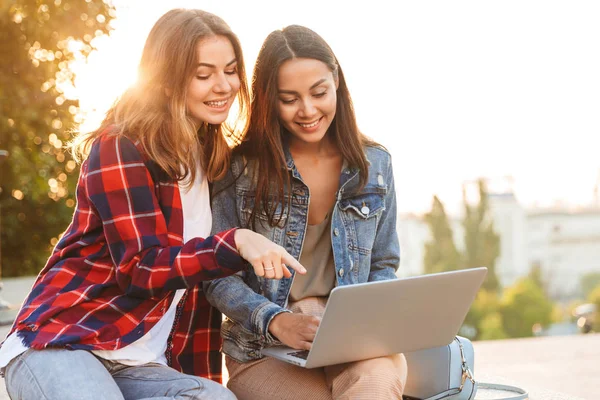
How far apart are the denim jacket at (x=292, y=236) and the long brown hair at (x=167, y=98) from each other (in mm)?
230

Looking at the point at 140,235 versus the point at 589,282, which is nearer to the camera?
the point at 140,235

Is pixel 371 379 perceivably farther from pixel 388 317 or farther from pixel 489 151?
pixel 489 151

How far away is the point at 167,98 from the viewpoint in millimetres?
2006

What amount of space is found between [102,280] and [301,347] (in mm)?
477

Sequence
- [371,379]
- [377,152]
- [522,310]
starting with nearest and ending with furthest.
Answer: [371,379], [377,152], [522,310]

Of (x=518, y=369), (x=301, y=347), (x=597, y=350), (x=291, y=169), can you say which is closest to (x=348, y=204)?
(x=291, y=169)

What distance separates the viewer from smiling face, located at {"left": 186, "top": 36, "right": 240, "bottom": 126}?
6.57 ft

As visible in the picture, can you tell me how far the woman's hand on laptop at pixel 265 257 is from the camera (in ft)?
5.42

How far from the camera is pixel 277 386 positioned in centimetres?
208

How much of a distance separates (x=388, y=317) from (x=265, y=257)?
0.34 meters

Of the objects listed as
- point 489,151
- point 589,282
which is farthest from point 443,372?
point 589,282

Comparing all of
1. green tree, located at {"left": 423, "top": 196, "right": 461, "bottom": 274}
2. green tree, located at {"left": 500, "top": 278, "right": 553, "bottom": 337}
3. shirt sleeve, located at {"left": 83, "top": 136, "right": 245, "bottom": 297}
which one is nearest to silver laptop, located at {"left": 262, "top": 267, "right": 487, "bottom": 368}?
shirt sleeve, located at {"left": 83, "top": 136, "right": 245, "bottom": 297}

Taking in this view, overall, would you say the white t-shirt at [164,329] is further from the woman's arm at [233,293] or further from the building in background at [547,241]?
the building in background at [547,241]

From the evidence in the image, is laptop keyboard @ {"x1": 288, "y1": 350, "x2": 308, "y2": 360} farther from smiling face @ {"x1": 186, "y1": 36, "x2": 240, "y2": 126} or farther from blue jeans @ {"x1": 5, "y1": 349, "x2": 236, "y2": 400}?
smiling face @ {"x1": 186, "y1": 36, "x2": 240, "y2": 126}
